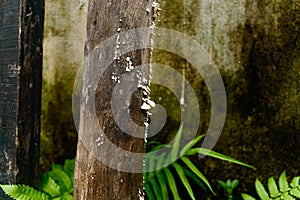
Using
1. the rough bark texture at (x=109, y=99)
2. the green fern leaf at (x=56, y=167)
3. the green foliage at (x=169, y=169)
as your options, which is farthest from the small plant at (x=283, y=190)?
the green fern leaf at (x=56, y=167)

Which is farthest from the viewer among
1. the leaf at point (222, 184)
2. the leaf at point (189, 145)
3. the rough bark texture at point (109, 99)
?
the leaf at point (222, 184)

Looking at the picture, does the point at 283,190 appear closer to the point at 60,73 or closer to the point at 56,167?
the point at 56,167

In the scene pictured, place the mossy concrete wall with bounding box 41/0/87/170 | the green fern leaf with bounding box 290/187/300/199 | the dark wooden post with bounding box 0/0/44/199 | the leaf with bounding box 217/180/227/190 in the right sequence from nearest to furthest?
1. the green fern leaf with bounding box 290/187/300/199
2. the dark wooden post with bounding box 0/0/44/199
3. the leaf with bounding box 217/180/227/190
4. the mossy concrete wall with bounding box 41/0/87/170

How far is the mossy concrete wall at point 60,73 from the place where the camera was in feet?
9.15

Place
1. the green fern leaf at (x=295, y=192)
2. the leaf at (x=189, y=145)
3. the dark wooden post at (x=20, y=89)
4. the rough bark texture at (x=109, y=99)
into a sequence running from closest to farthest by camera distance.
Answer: the rough bark texture at (x=109, y=99)
the green fern leaf at (x=295, y=192)
the dark wooden post at (x=20, y=89)
the leaf at (x=189, y=145)

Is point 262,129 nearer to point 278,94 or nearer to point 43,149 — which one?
point 278,94

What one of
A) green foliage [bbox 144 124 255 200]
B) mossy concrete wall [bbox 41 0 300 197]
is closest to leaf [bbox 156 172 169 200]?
green foliage [bbox 144 124 255 200]

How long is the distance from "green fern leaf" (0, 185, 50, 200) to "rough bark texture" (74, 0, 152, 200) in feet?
1.47

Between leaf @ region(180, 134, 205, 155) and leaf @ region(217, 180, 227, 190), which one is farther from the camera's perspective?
leaf @ region(217, 180, 227, 190)

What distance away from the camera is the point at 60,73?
2803 mm

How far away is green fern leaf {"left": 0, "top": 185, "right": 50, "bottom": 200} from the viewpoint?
224 centimetres

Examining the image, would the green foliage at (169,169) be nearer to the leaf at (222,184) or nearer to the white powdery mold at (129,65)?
the leaf at (222,184)

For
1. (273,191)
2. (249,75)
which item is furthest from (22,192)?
(249,75)

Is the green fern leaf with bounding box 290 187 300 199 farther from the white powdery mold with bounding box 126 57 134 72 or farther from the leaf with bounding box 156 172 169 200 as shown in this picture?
the white powdery mold with bounding box 126 57 134 72
